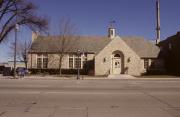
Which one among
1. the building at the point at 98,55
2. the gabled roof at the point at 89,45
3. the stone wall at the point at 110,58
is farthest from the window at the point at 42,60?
the stone wall at the point at 110,58

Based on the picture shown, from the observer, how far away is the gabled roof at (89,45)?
57.6 metres

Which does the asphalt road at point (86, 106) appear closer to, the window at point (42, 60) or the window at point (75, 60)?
the window at point (75, 60)

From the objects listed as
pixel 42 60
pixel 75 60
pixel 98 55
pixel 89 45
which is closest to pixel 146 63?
pixel 98 55

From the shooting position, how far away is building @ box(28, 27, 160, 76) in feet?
173

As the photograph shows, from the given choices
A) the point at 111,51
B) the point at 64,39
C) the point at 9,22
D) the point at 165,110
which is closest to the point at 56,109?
the point at 165,110

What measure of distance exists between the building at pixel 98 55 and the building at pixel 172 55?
7.40 ft

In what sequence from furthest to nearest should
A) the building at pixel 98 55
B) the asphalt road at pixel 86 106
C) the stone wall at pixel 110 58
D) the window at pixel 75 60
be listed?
the window at pixel 75 60, the building at pixel 98 55, the stone wall at pixel 110 58, the asphalt road at pixel 86 106

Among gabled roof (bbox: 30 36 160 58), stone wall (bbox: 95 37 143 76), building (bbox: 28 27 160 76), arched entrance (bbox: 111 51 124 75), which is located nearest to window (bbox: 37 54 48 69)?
building (bbox: 28 27 160 76)

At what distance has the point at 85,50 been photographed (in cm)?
5819

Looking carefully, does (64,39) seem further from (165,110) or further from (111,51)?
(165,110)

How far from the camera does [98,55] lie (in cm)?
5262

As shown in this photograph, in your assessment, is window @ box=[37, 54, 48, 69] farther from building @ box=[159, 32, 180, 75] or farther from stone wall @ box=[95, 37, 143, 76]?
building @ box=[159, 32, 180, 75]

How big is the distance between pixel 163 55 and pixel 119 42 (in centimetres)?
976

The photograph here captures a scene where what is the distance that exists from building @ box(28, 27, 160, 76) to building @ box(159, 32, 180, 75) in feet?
7.40
